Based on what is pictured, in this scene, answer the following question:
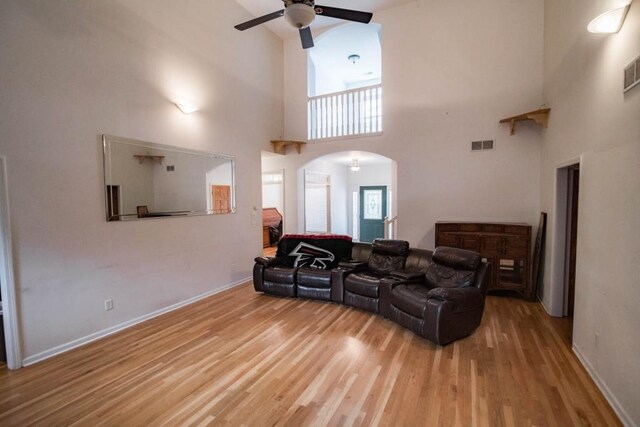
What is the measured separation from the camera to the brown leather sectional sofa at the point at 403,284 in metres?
3.02

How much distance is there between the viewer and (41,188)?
9.09 ft

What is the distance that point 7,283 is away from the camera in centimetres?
259

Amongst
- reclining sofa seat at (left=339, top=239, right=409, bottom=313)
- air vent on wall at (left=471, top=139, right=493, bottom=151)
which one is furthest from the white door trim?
air vent on wall at (left=471, top=139, right=493, bottom=151)

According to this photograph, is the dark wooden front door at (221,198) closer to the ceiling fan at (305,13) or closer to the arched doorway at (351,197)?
the ceiling fan at (305,13)

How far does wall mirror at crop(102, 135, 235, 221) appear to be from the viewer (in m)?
3.37

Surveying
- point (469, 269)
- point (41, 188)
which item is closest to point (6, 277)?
point (41, 188)

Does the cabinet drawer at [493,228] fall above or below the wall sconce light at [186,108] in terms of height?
below

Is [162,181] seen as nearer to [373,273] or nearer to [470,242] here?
[373,273]

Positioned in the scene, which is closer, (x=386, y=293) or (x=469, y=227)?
(x=386, y=293)

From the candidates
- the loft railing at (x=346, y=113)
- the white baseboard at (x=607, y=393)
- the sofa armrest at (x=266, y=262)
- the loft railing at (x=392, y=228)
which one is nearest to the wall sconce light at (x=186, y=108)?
the sofa armrest at (x=266, y=262)

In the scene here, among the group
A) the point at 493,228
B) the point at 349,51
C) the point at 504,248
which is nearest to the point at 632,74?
the point at 493,228

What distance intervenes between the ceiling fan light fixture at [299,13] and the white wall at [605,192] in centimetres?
238

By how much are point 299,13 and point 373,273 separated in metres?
3.34

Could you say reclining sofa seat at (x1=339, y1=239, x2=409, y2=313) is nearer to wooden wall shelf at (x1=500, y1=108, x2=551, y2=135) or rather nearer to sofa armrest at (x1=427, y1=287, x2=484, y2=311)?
sofa armrest at (x1=427, y1=287, x2=484, y2=311)
